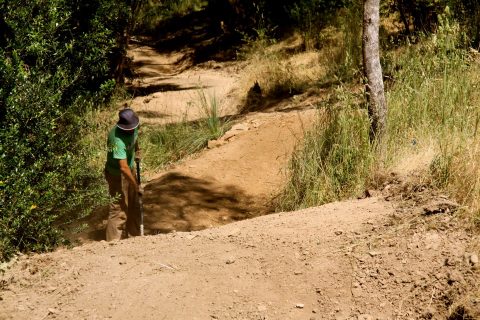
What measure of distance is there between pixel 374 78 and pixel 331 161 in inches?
35.4

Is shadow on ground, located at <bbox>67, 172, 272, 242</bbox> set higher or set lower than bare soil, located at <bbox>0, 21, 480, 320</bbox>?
lower

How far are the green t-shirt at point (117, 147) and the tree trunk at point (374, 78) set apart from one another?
250cm

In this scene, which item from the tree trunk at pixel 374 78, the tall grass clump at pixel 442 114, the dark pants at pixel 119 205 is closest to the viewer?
the tall grass clump at pixel 442 114

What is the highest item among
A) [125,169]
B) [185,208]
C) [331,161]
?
[331,161]

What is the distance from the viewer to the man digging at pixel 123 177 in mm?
7176

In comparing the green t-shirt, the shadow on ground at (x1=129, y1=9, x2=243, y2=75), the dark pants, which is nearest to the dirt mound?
the green t-shirt

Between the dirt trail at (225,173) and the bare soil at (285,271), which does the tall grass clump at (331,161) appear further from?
the bare soil at (285,271)

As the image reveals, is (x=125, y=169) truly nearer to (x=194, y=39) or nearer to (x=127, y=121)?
(x=127, y=121)

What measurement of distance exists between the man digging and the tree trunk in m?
2.37

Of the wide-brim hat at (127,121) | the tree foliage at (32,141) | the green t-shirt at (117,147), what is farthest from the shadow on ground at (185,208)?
the wide-brim hat at (127,121)

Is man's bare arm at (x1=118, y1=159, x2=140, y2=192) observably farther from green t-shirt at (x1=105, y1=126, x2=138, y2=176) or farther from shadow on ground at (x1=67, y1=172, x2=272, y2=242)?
shadow on ground at (x1=67, y1=172, x2=272, y2=242)

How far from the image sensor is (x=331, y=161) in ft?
22.1

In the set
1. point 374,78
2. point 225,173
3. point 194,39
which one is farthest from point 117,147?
point 194,39

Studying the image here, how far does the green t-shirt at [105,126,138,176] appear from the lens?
7.20 m
